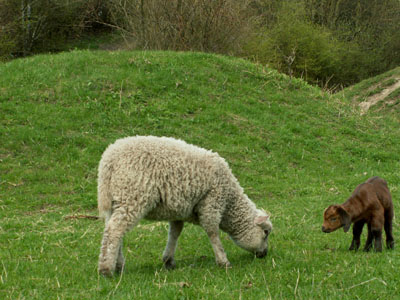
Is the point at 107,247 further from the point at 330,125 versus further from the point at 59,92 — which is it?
the point at 330,125

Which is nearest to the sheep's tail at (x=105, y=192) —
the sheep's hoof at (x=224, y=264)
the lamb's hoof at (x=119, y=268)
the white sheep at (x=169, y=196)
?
the white sheep at (x=169, y=196)

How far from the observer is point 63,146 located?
13164mm

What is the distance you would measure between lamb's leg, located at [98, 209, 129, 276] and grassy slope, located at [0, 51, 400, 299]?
7.5 inches

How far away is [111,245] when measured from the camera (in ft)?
17.6

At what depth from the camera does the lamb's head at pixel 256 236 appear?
6.55 meters

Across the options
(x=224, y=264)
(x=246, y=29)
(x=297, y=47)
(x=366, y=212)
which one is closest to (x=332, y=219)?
(x=366, y=212)

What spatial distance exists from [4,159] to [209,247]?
732cm

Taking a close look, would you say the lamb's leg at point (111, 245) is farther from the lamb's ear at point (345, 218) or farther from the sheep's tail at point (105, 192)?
the lamb's ear at point (345, 218)

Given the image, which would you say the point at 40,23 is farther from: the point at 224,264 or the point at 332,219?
the point at 332,219

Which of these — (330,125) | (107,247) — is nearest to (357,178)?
(330,125)

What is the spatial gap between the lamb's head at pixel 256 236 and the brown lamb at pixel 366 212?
2.68 feet

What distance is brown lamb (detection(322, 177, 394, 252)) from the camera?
616 cm

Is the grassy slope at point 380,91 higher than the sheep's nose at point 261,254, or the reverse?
the sheep's nose at point 261,254

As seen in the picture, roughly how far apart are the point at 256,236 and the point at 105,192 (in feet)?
7.12
